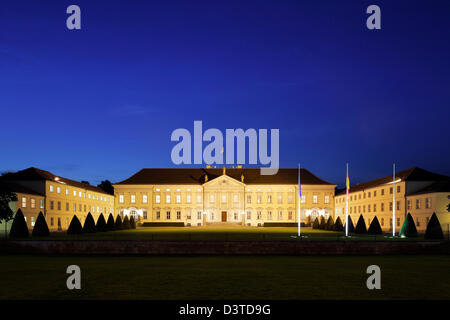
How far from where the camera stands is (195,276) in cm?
1884

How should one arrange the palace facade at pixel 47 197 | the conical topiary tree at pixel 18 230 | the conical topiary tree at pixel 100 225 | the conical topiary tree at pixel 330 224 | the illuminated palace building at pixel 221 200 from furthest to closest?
the illuminated palace building at pixel 221 200 < the conical topiary tree at pixel 330 224 < the conical topiary tree at pixel 100 225 < the palace facade at pixel 47 197 < the conical topiary tree at pixel 18 230

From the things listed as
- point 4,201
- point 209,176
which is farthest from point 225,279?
point 209,176

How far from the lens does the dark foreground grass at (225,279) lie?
14.7m

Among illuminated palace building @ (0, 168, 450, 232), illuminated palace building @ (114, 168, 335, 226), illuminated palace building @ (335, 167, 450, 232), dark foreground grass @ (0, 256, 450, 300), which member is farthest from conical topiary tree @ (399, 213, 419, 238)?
illuminated palace building @ (114, 168, 335, 226)

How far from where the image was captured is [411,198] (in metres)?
53.4

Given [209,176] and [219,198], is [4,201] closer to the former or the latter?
[219,198]

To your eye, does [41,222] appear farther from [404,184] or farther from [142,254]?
[404,184]

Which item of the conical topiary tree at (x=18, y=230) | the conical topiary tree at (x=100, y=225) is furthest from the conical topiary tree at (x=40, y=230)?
the conical topiary tree at (x=100, y=225)

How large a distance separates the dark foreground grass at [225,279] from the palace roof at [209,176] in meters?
57.0

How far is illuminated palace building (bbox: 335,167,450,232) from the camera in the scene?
158 feet

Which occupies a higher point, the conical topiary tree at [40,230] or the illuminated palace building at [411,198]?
the illuminated palace building at [411,198]

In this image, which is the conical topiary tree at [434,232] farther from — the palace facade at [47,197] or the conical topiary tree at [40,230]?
the palace facade at [47,197]

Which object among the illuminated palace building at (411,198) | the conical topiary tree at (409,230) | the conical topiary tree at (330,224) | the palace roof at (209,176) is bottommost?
the conical topiary tree at (330,224)

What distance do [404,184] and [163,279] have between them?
146ft
